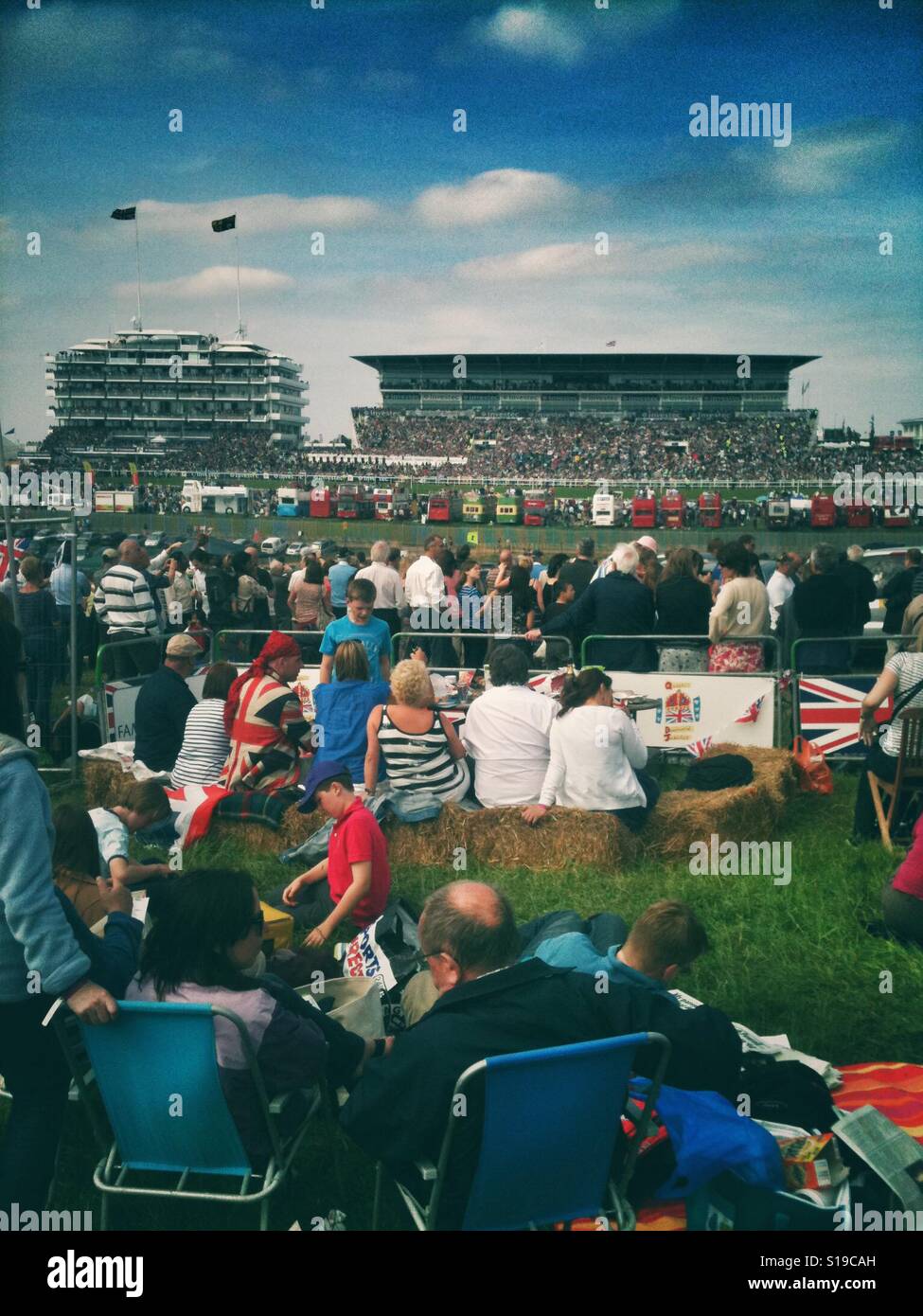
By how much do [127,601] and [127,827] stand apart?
5.58m

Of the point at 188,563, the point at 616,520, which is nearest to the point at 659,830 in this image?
the point at 188,563

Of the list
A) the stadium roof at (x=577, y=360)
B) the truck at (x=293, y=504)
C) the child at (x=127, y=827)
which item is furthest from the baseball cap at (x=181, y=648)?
the stadium roof at (x=577, y=360)

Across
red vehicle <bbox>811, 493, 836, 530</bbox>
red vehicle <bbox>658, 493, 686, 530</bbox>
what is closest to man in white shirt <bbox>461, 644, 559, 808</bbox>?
red vehicle <bbox>811, 493, 836, 530</bbox>

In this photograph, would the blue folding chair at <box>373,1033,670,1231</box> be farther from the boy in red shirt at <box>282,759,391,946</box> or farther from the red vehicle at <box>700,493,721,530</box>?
the red vehicle at <box>700,493,721,530</box>

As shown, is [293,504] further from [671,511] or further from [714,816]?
[714,816]

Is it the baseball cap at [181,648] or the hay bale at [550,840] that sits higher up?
the baseball cap at [181,648]

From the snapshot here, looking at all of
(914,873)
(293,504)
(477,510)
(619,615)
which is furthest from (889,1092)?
(293,504)

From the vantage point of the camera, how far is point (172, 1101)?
3.01m

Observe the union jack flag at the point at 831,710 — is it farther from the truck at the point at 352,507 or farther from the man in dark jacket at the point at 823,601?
the truck at the point at 352,507

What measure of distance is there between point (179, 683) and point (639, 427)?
297 ft

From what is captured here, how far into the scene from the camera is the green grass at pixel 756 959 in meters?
3.58

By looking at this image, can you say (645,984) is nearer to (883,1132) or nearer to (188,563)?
(883,1132)

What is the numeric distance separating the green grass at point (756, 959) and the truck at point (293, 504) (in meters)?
54.1

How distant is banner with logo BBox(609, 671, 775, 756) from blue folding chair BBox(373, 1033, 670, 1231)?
20.7ft
